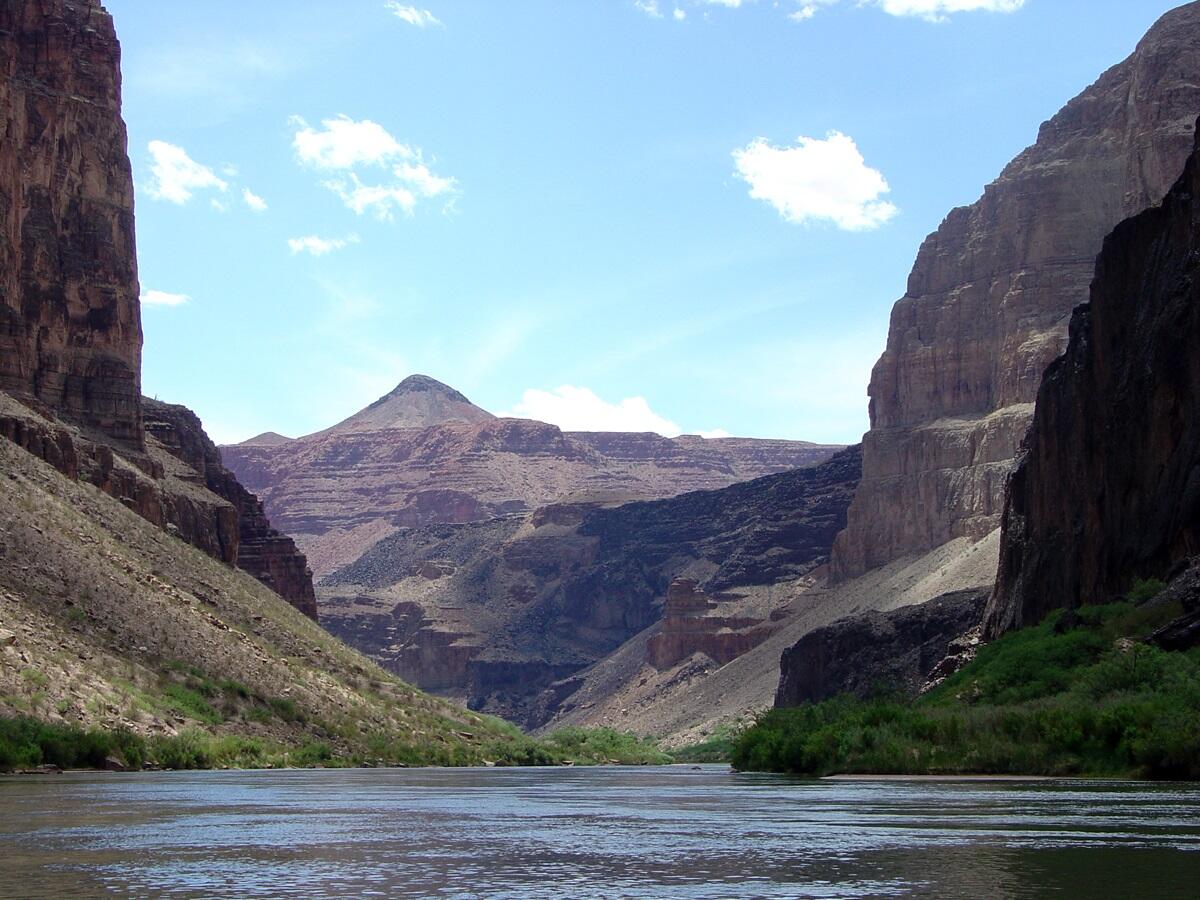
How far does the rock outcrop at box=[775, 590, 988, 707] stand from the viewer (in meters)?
124

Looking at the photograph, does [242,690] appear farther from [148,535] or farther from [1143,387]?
[1143,387]

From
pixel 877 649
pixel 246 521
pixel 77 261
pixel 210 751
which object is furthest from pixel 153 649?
pixel 246 521

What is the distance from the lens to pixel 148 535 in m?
109

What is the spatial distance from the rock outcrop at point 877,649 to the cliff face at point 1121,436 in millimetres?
23149

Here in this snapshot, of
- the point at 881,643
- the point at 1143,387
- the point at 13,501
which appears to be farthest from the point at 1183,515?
the point at 881,643

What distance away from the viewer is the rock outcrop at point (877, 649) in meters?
124

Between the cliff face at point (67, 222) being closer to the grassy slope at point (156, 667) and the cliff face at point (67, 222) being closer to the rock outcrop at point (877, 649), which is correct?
the grassy slope at point (156, 667)

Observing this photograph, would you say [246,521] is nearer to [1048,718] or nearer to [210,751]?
[210,751]

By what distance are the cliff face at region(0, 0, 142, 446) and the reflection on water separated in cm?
7345

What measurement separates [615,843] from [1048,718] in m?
22.9

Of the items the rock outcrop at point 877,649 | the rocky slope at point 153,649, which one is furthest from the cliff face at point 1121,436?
the rocky slope at point 153,649

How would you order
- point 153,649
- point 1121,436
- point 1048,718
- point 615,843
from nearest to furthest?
point 615,843 → point 1048,718 → point 1121,436 → point 153,649

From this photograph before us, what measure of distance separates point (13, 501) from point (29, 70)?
50.7 metres

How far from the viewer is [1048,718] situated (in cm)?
5744
